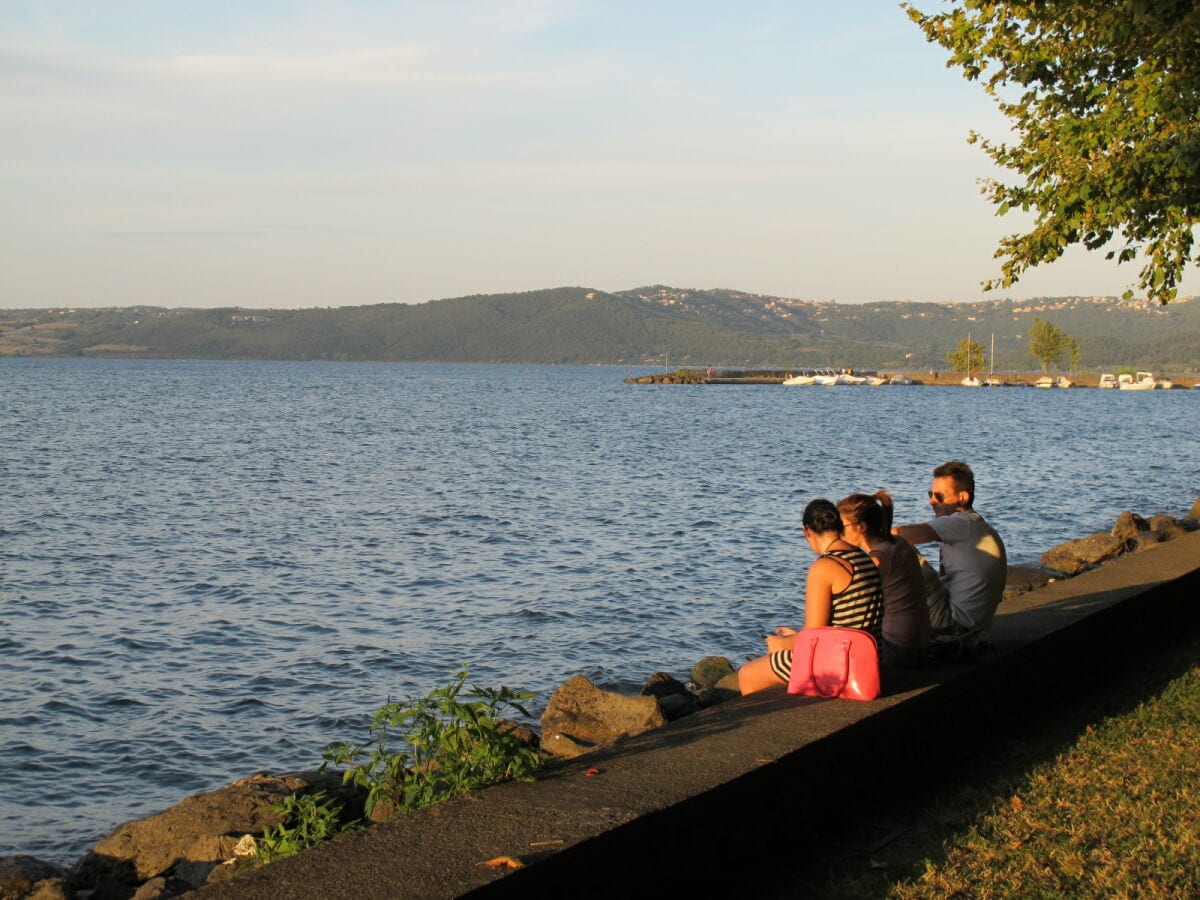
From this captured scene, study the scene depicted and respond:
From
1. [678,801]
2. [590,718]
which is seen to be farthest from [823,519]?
[590,718]

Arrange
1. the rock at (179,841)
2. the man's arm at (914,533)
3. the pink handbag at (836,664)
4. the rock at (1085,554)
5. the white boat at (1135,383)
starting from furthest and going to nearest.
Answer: the white boat at (1135,383), the rock at (1085,554), the rock at (179,841), the man's arm at (914,533), the pink handbag at (836,664)

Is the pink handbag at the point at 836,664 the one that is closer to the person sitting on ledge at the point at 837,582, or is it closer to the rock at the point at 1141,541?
the person sitting on ledge at the point at 837,582

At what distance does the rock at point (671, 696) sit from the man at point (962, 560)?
3219 millimetres

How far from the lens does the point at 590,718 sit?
1059 centimetres

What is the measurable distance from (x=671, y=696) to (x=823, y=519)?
527 cm

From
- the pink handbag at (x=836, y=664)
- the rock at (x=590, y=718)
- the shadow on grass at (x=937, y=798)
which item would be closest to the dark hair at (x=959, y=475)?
the shadow on grass at (x=937, y=798)

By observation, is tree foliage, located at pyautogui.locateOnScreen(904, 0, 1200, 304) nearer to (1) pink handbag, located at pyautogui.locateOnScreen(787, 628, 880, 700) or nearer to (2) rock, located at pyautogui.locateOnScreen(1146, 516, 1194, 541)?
(1) pink handbag, located at pyautogui.locateOnScreen(787, 628, 880, 700)

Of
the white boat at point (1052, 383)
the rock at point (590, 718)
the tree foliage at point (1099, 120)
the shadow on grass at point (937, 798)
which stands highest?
the tree foliage at point (1099, 120)

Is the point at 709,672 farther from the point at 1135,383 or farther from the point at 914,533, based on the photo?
the point at 1135,383

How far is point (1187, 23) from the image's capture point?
7969mm

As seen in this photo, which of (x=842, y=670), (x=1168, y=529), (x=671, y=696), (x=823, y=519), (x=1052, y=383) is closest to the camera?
(x=842, y=670)

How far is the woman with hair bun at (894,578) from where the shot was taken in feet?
24.3

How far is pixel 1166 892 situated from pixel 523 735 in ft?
19.0

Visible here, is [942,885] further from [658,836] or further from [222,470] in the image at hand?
[222,470]
